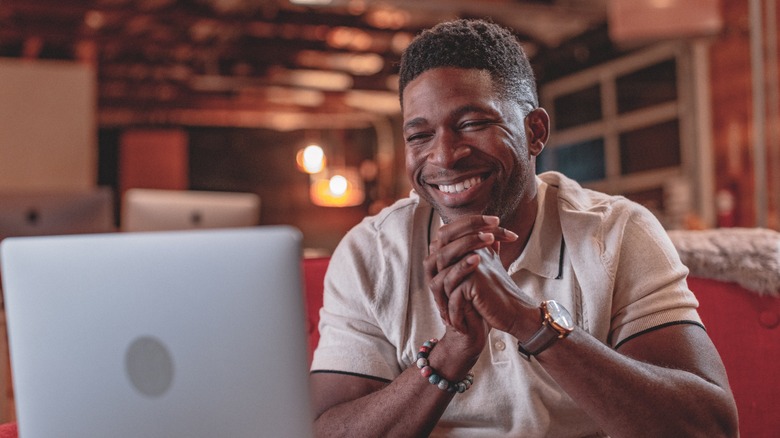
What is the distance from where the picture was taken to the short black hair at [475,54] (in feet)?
4.84

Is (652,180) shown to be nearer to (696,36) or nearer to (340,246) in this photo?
(696,36)

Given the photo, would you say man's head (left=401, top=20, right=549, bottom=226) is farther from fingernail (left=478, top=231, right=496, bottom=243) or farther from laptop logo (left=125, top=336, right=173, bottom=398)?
laptop logo (left=125, top=336, right=173, bottom=398)

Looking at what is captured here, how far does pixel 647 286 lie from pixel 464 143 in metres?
0.40

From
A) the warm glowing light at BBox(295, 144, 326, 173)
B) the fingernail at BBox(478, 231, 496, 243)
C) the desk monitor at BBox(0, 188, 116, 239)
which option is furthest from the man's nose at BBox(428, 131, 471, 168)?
the warm glowing light at BBox(295, 144, 326, 173)

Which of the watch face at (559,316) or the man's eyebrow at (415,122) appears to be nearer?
the watch face at (559,316)

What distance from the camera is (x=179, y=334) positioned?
0.87m

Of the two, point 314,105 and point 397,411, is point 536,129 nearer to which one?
point 397,411

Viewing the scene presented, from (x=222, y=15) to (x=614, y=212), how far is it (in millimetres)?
5908

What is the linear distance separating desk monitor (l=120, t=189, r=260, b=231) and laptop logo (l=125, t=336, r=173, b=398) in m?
2.38

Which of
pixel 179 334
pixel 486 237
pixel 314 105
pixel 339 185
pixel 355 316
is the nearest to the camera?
pixel 179 334

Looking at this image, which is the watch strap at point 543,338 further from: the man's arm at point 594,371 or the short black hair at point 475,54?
the short black hair at point 475,54

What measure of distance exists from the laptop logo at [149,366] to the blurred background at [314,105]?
205cm

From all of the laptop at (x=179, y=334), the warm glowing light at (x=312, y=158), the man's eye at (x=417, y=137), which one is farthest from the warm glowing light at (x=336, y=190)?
the laptop at (x=179, y=334)

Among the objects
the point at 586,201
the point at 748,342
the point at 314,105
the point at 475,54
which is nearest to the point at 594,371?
the point at 586,201
